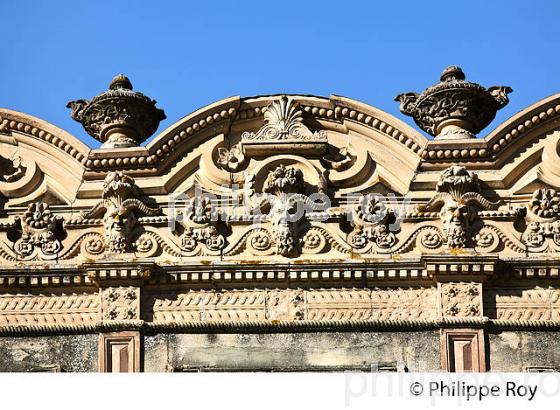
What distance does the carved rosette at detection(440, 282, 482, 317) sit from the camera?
19.2m

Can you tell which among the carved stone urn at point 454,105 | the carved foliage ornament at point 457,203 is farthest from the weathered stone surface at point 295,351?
the carved stone urn at point 454,105

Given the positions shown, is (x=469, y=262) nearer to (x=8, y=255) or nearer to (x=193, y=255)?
(x=193, y=255)

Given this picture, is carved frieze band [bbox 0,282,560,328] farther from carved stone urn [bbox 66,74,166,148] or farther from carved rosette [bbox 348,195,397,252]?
carved stone urn [bbox 66,74,166,148]

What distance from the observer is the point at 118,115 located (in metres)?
20.5

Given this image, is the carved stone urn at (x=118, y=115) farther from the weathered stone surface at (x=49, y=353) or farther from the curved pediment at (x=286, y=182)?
the weathered stone surface at (x=49, y=353)

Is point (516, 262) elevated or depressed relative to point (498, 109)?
depressed

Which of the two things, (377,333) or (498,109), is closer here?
(377,333)

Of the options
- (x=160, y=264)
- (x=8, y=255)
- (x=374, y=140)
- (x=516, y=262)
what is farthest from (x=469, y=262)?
(x=8, y=255)

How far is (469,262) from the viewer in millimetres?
19359

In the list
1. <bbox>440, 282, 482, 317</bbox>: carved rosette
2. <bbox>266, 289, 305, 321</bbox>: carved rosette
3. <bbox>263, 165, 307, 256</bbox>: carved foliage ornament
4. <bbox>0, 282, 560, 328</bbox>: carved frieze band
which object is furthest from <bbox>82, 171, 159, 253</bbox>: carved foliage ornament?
<bbox>440, 282, 482, 317</bbox>: carved rosette

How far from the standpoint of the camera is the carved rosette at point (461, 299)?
1923cm

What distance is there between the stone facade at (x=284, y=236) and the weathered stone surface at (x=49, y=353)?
0.07ft

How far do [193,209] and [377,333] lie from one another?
2490 mm

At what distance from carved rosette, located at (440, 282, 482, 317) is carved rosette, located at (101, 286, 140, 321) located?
3.26 metres
